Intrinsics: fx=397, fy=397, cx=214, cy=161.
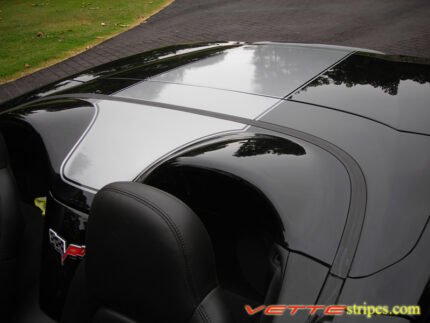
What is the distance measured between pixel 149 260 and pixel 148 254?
2 cm

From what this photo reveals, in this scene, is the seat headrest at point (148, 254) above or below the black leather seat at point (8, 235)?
above

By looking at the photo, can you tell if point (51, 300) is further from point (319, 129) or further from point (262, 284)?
point (319, 129)

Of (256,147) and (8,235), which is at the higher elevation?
(256,147)

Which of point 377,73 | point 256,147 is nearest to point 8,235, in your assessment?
point 256,147

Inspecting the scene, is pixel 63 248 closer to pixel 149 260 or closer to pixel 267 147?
pixel 149 260

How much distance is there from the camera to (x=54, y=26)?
32.5 ft

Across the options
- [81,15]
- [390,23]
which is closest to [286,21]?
[390,23]

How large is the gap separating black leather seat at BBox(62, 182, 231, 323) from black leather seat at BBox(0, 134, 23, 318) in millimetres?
594

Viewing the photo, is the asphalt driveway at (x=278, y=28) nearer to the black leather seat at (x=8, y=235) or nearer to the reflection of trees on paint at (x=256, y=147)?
the black leather seat at (x=8, y=235)

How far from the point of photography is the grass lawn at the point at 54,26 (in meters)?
7.72

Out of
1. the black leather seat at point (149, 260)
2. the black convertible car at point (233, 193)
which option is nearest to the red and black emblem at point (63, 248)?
the black convertible car at point (233, 193)

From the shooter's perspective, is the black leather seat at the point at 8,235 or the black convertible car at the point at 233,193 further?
the black leather seat at the point at 8,235

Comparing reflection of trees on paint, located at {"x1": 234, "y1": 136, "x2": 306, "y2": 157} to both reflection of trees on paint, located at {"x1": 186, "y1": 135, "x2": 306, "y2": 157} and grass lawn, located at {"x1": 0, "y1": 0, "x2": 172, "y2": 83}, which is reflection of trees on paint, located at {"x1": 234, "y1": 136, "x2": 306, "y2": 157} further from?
grass lawn, located at {"x1": 0, "y1": 0, "x2": 172, "y2": 83}

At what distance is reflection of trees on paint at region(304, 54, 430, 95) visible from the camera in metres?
1.80
